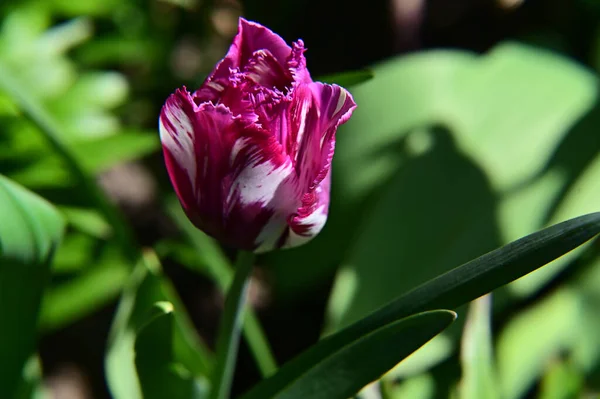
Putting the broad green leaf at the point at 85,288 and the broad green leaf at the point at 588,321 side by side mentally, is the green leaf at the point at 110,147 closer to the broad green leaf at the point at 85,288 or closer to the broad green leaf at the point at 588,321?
the broad green leaf at the point at 85,288

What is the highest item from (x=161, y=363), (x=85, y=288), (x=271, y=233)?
(x=271, y=233)

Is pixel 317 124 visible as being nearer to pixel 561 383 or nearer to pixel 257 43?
pixel 257 43

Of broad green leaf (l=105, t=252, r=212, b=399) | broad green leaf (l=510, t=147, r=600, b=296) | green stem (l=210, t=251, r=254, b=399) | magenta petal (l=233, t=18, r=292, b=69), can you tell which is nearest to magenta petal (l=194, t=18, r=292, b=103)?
magenta petal (l=233, t=18, r=292, b=69)

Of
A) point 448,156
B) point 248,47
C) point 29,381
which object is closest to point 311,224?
point 248,47

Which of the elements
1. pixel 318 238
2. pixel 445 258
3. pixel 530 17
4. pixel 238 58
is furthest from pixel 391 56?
pixel 238 58

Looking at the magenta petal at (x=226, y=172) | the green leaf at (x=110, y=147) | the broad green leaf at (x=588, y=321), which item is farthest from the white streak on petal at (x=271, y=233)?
the broad green leaf at (x=588, y=321)

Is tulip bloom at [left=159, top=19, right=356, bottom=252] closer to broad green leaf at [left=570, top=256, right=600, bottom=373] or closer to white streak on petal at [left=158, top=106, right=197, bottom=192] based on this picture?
white streak on petal at [left=158, top=106, right=197, bottom=192]
